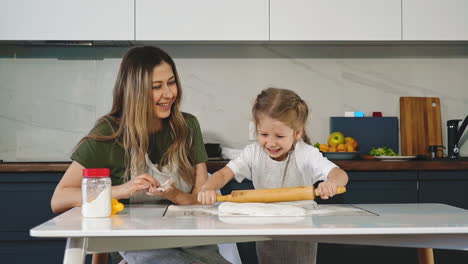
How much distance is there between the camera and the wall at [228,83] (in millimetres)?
3240

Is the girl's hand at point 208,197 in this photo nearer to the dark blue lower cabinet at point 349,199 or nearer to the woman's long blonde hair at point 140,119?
the woman's long blonde hair at point 140,119

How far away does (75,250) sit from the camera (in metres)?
1.15

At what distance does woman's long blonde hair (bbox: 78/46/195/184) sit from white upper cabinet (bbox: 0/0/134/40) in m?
0.97

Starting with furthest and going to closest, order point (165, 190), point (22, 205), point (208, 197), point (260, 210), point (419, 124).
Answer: point (419, 124)
point (22, 205)
point (165, 190)
point (208, 197)
point (260, 210)

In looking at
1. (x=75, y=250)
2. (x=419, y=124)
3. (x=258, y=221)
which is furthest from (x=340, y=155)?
(x=75, y=250)

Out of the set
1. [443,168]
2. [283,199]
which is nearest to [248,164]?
[283,199]

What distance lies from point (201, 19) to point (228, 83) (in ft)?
1.62

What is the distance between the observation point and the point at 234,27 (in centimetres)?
298

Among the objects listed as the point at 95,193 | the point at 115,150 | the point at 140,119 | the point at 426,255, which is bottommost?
the point at 426,255

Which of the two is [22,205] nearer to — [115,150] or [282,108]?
[115,150]

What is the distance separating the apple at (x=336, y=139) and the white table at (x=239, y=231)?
1.71 metres

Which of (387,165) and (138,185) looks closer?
(138,185)

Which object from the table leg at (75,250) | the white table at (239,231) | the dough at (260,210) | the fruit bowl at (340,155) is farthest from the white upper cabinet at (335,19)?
the table leg at (75,250)

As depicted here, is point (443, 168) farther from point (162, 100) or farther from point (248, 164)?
point (162, 100)
